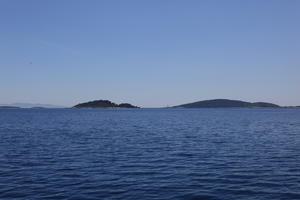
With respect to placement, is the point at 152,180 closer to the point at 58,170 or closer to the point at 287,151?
the point at 58,170

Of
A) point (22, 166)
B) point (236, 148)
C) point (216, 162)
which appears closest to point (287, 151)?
point (236, 148)

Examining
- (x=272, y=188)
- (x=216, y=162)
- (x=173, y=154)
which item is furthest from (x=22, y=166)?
(x=272, y=188)

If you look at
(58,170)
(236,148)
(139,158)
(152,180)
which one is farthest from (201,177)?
(236,148)

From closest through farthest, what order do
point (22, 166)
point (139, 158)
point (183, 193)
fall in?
point (183, 193)
point (22, 166)
point (139, 158)

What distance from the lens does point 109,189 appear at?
21.6m

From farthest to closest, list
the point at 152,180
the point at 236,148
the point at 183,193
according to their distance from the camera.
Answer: the point at 236,148 → the point at 152,180 → the point at 183,193

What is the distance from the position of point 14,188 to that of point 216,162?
2007 cm

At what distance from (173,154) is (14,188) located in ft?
65.1

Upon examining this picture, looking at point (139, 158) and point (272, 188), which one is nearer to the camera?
point (272, 188)

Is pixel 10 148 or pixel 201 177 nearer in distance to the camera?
pixel 201 177

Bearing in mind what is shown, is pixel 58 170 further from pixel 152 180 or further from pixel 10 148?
pixel 10 148

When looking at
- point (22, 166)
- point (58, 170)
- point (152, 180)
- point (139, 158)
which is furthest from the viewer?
point (139, 158)

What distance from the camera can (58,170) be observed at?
28.0 m

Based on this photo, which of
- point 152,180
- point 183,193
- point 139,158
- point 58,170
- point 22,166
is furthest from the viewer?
point 139,158
